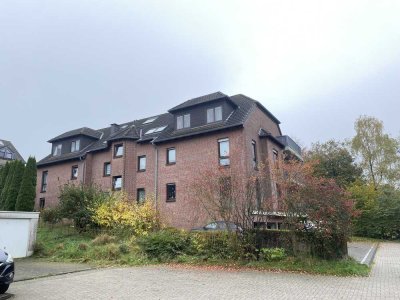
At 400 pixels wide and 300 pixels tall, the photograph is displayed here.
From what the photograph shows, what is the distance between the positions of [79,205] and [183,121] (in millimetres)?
10161

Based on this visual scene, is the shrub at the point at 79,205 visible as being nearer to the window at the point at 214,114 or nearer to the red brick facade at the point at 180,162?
the red brick facade at the point at 180,162

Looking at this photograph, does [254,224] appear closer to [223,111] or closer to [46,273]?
[46,273]

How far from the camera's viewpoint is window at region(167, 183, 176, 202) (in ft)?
85.0

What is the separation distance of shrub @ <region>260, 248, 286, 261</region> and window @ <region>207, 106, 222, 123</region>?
1348cm

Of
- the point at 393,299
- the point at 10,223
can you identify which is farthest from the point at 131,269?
the point at 393,299

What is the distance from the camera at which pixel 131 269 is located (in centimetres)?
1302

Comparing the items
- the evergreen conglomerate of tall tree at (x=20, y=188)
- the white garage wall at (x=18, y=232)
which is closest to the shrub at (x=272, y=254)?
the white garage wall at (x=18, y=232)

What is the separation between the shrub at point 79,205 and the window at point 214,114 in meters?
9.40

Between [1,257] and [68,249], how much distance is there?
28.4ft

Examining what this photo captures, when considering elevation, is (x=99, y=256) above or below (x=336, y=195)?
below

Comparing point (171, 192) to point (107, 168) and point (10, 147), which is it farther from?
point (10, 147)

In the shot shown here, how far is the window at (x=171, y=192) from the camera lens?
25.9 meters

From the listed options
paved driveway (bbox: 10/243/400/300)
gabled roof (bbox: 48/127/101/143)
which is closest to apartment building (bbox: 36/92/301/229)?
gabled roof (bbox: 48/127/101/143)

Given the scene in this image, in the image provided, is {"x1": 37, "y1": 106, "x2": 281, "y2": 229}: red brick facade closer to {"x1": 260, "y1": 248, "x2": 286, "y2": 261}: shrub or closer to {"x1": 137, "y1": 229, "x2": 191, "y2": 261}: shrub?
{"x1": 137, "y1": 229, "x2": 191, "y2": 261}: shrub
